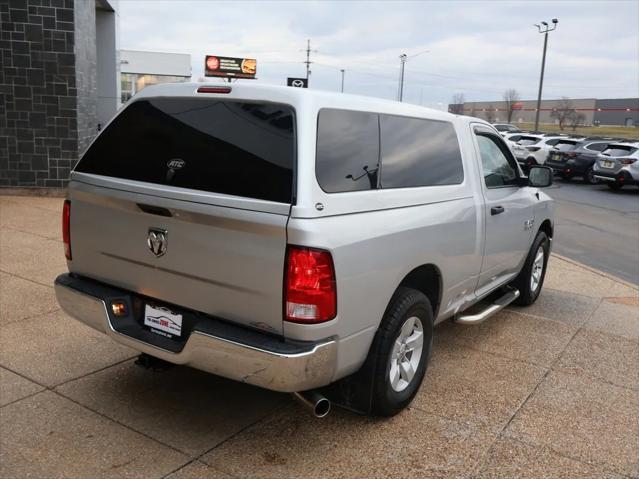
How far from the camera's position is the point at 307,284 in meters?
2.91

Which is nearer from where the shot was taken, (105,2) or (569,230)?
(569,230)

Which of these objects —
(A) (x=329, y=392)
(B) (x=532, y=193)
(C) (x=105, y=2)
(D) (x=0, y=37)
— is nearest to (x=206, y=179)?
(A) (x=329, y=392)

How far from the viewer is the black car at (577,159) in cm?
2350

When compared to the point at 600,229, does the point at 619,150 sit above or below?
above

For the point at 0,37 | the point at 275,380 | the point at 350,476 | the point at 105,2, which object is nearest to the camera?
the point at 275,380

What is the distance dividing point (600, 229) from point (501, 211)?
9497 millimetres

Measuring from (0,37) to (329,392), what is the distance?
406 inches

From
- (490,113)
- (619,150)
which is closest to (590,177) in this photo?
(619,150)

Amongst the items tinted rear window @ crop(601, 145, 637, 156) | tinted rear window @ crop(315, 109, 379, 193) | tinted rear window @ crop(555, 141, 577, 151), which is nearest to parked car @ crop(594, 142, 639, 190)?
tinted rear window @ crop(601, 145, 637, 156)

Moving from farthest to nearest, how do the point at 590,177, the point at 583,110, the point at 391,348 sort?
the point at 583,110 → the point at 590,177 → the point at 391,348

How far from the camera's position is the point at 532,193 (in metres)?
6.00

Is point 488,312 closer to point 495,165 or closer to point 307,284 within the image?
point 495,165

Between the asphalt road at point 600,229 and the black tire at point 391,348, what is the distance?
6141 mm

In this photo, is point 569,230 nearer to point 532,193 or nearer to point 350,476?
point 532,193
